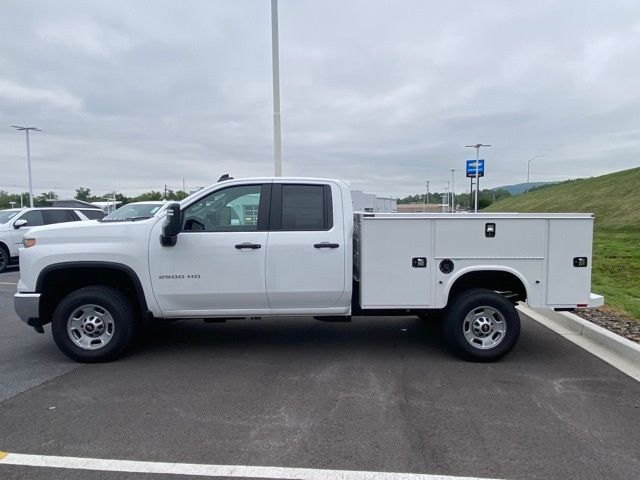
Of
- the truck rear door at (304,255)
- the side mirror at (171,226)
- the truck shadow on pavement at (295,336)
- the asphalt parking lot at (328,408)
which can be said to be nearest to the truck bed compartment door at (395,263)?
the truck rear door at (304,255)

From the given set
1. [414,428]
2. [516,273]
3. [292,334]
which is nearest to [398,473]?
[414,428]

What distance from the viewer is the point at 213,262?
5.00 m

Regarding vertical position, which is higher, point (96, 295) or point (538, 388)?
point (96, 295)

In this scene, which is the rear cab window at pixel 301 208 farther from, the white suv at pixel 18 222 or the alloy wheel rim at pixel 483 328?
the white suv at pixel 18 222

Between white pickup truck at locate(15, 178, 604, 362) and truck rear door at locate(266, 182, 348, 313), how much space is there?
11mm

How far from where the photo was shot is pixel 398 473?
304cm

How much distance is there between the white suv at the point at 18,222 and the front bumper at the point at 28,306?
28.2 feet

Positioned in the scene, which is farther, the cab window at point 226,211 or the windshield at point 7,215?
the windshield at point 7,215

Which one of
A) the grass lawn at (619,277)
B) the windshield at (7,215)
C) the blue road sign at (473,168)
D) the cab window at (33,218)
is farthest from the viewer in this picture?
the blue road sign at (473,168)

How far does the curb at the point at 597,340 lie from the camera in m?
5.02

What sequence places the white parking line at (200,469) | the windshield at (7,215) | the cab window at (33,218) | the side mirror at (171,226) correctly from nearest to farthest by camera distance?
the white parking line at (200,469) → the side mirror at (171,226) → the cab window at (33,218) → the windshield at (7,215)

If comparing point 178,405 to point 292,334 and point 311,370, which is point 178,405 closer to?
point 311,370

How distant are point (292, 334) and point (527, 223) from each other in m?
3.30

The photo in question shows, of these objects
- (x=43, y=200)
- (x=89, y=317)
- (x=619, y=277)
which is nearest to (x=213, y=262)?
(x=89, y=317)
